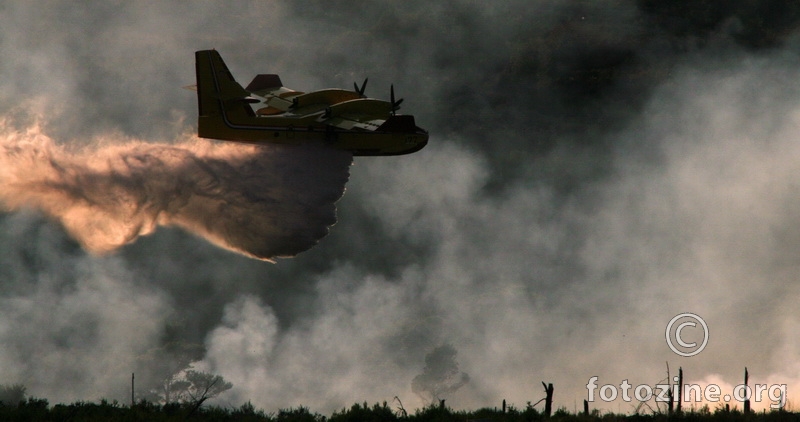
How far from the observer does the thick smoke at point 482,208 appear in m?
173

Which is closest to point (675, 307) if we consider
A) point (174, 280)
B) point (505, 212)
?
point (505, 212)

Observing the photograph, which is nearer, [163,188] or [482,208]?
[163,188]

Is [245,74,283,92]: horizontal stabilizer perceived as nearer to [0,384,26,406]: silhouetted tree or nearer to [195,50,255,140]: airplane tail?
[195,50,255,140]: airplane tail

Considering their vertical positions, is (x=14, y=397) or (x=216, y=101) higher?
(x=216, y=101)

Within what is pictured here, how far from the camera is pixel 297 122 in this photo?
51688 millimetres

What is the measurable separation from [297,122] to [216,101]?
418 centimetres

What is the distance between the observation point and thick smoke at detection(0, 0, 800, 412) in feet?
568

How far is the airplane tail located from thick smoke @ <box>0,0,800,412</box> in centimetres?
11680

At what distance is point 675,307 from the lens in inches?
6905

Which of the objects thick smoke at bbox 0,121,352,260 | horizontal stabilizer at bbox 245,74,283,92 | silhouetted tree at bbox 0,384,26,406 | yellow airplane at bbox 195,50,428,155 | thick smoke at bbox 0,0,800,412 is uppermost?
thick smoke at bbox 0,0,800,412

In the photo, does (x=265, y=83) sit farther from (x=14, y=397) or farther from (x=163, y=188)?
(x=14, y=397)

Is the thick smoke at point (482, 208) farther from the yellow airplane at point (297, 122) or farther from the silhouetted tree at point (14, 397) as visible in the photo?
the yellow airplane at point (297, 122)

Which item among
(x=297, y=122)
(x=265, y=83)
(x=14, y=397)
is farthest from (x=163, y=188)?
(x=14, y=397)

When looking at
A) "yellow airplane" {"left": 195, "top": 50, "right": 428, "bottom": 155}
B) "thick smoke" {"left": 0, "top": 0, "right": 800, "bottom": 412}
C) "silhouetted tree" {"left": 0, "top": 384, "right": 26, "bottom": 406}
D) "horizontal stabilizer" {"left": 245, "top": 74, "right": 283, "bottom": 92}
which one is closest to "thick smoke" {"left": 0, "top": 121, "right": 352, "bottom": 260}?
"yellow airplane" {"left": 195, "top": 50, "right": 428, "bottom": 155}
